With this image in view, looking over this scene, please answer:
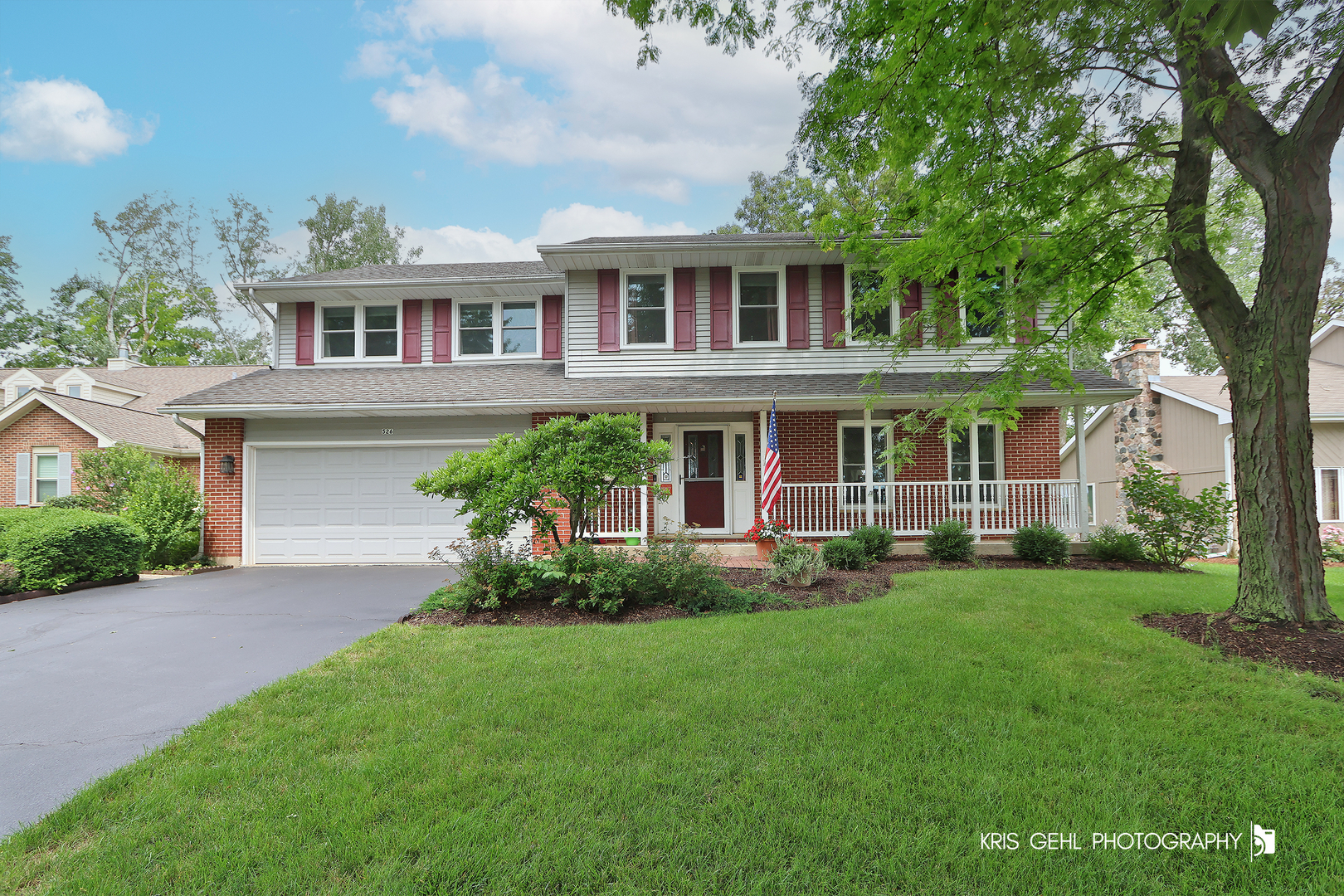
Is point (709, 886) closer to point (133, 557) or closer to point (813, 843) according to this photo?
point (813, 843)

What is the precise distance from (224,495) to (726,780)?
11909mm

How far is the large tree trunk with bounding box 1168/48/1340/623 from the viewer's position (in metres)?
4.80

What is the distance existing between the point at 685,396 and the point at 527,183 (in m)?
13.0

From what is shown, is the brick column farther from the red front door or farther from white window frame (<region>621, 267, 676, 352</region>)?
the red front door

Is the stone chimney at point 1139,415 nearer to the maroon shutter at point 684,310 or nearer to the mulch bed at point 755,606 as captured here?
the mulch bed at point 755,606

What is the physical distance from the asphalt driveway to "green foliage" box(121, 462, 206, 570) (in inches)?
50.6

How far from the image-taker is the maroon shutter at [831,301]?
11312 millimetres

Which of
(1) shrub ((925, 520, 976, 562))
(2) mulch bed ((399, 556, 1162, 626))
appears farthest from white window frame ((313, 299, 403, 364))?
(1) shrub ((925, 520, 976, 562))

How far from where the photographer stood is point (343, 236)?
2612 centimetres

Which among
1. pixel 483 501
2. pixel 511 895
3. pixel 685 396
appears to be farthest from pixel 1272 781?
pixel 685 396

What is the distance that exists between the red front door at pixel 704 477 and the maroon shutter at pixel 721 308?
5.85 feet

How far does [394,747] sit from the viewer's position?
310 centimetres

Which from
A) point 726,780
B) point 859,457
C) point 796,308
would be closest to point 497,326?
point 796,308

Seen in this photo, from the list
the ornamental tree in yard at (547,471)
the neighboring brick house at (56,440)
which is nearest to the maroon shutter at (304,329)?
the neighboring brick house at (56,440)
